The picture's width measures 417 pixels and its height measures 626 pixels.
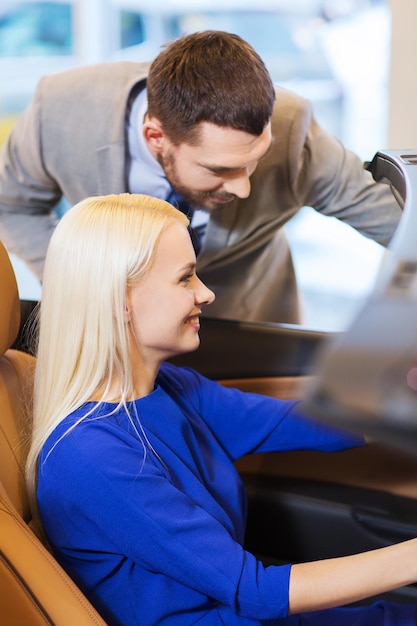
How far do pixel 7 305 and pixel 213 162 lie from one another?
0.53 meters

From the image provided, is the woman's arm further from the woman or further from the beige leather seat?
the beige leather seat

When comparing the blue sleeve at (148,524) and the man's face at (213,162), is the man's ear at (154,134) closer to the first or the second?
the man's face at (213,162)

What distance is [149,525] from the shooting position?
1039 mm

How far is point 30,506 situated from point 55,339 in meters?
0.24

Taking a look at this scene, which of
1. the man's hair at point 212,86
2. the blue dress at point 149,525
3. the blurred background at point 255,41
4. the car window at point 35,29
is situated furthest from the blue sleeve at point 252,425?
the car window at point 35,29

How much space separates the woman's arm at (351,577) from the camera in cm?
102

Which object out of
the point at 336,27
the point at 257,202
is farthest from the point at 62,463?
the point at 336,27

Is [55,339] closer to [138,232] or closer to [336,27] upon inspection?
[138,232]

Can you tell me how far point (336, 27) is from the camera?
4.38 meters

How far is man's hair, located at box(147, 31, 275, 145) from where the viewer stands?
151 cm

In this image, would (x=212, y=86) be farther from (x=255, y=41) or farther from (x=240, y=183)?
(x=255, y=41)

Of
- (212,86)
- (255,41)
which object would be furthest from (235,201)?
(255,41)

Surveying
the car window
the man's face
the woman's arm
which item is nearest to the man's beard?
the man's face

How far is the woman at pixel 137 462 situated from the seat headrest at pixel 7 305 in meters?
0.06
